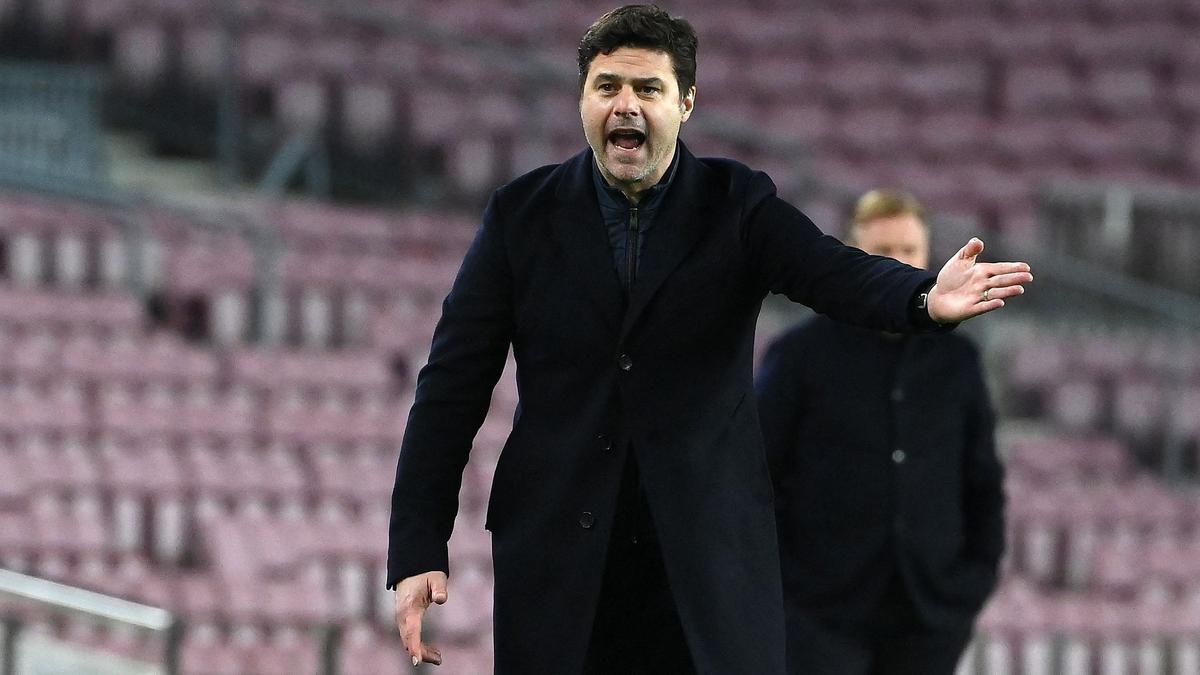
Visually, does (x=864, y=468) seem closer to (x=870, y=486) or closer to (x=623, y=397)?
(x=870, y=486)

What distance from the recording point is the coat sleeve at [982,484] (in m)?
3.81

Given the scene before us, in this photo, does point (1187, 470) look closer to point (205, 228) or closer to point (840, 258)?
point (205, 228)

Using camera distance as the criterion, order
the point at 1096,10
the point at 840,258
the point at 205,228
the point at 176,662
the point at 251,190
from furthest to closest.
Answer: the point at 1096,10
the point at 251,190
the point at 205,228
the point at 176,662
the point at 840,258

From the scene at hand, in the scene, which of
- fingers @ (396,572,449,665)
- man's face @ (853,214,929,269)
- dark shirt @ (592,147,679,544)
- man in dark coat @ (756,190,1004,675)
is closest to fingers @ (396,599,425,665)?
fingers @ (396,572,449,665)

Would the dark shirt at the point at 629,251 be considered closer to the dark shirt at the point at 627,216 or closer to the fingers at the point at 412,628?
the dark shirt at the point at 627,216

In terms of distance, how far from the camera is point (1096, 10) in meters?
11.3

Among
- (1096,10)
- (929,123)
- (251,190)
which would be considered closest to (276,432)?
(251,190)

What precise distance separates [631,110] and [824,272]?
0.99 ft

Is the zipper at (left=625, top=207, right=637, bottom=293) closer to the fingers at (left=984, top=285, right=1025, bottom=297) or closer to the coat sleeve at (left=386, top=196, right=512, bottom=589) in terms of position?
the coat sleeve at (left=386, top=196, right=512, bottom=589)

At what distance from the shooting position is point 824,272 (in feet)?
8.06

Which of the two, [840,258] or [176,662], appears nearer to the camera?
[840,258]

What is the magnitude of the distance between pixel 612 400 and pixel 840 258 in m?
0.33

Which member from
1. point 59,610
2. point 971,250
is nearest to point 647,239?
point 971,250

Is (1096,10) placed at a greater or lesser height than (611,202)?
greater
